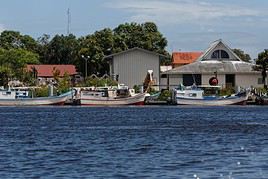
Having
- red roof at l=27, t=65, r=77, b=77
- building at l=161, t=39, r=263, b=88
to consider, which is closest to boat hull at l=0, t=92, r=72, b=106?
building at l=161, t=39, r=263, b=88

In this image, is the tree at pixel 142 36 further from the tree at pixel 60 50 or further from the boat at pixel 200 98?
the boat at pixel 200 98

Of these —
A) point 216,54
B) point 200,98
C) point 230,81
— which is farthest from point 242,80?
point 200,98

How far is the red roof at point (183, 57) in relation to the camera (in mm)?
154500

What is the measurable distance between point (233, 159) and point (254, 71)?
89025mm

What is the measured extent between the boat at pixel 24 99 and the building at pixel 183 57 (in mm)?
40368

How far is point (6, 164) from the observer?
34.6 meters

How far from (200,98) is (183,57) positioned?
4320 cm

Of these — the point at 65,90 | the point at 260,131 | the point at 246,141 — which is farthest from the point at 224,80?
the point at 246,141

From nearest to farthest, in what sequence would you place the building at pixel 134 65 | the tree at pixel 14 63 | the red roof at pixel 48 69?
the building at pixel 134 65 → the tree at pixel 14 63 → the red roof at pixel 48 69

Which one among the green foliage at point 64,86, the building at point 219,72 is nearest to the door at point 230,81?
the building at point 219,72

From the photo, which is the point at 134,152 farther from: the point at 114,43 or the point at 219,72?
the point at 114,43

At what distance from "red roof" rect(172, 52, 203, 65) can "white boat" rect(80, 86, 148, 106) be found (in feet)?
127

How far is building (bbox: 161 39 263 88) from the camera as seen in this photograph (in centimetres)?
12369

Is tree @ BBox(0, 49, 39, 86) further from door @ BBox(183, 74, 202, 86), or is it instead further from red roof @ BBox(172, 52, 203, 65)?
door @ BBox(183, 74, 202, 86)
